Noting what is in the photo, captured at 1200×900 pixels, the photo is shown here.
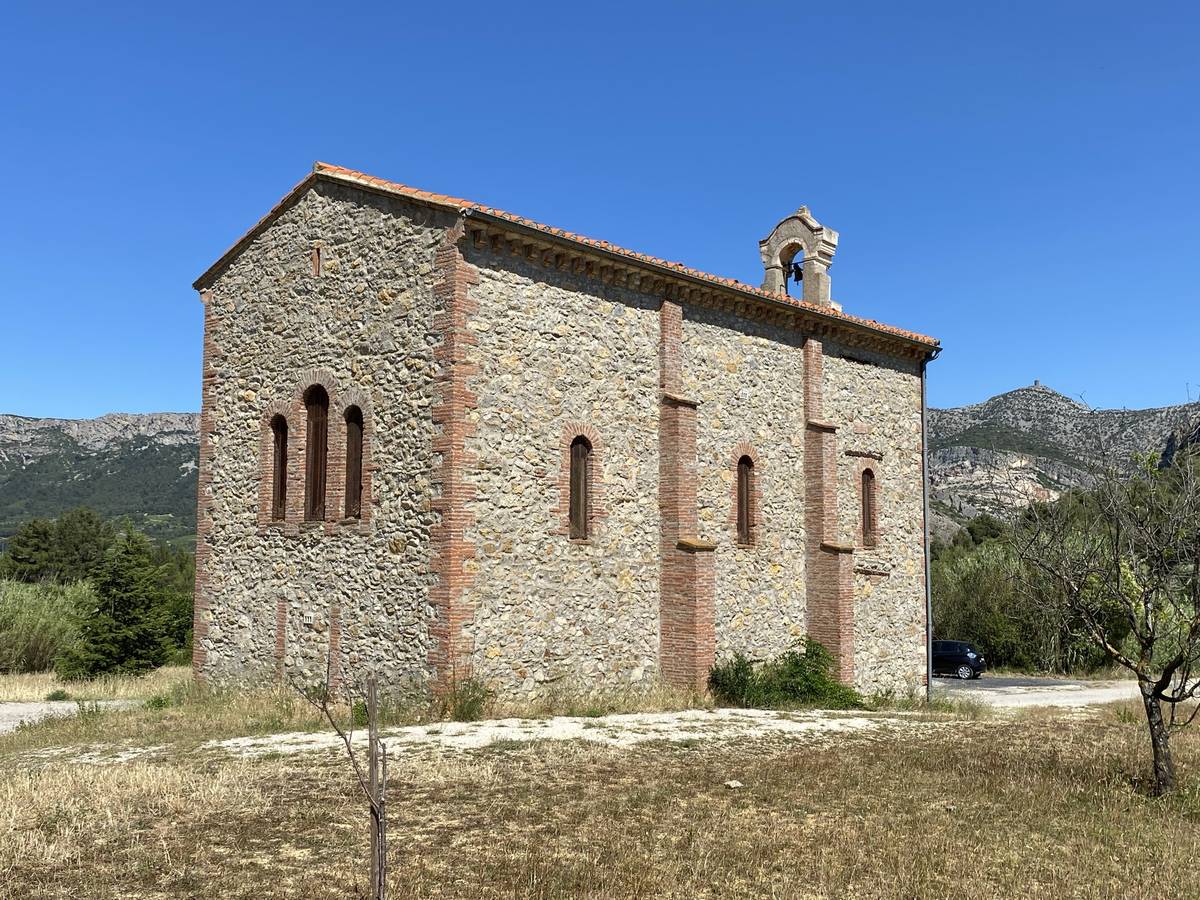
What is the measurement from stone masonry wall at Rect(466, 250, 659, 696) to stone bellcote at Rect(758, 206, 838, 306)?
6022 millimetres

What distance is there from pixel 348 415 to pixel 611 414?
4.33m

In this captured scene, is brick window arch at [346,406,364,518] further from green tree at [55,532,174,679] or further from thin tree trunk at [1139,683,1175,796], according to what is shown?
thin tree trunk at [1139,683,1175,796]

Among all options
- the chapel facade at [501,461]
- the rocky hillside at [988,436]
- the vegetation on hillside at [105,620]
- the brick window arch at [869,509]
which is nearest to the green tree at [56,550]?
the vegetation on hillside at [105,620]

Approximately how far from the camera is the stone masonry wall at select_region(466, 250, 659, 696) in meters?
14.5

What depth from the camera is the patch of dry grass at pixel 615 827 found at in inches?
271

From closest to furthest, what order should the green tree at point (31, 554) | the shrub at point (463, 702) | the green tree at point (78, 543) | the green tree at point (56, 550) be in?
1. the shrub at point (463, 702)
2. the green tree at point (31, 554)
3. the green tree at point (56, 550)
4. the green tree at point (78, 543)

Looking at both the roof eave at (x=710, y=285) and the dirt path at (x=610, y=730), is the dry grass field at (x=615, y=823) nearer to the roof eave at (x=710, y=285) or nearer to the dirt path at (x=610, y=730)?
the dirt path at (x=610, y=730)

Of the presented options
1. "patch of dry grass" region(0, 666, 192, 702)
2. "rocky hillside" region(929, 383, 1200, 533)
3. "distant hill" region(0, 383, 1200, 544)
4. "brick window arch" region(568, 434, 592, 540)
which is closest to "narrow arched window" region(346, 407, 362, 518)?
"brick window arch" region(568, 434, 592, 540)

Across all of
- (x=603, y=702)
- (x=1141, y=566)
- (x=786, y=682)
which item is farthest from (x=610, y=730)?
(x=1141, y=566)

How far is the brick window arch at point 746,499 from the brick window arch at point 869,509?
12.0ft

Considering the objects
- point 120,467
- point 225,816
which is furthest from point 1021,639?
point 120,467

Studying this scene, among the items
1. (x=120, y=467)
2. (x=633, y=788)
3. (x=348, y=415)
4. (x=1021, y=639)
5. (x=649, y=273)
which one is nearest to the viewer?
(x=633, y=788)

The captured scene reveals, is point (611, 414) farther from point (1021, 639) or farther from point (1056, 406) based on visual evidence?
point (1056, 406)

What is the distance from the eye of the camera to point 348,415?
15.6 metres
